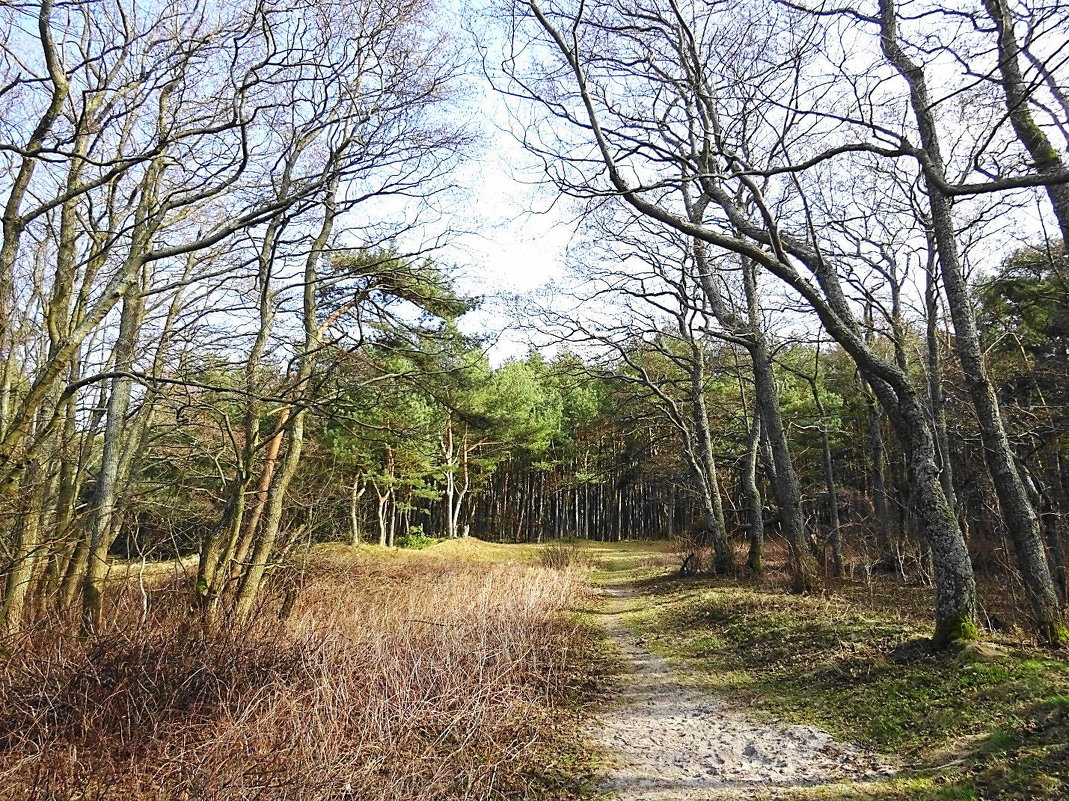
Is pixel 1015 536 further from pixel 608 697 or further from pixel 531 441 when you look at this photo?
pixel 531 441

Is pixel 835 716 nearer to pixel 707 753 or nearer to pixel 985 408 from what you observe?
pixel 707 753

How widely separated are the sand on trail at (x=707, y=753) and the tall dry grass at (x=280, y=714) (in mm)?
503

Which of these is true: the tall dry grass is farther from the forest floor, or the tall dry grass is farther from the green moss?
the green moss

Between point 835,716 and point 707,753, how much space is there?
118 cm

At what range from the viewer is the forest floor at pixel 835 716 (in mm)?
3354

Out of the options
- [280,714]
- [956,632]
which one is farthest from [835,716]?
[280,714]

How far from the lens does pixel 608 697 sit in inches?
230

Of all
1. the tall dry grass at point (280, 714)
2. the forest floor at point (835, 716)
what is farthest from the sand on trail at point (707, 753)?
the tall dry grass at point (280, 714)

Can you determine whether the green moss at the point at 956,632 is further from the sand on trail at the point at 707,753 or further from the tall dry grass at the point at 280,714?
the tall dry grass at the point at 280,714

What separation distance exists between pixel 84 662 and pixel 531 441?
28.5 m

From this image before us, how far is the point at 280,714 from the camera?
3947 millimetres

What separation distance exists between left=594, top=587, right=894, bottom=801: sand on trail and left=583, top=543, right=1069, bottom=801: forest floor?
1 centimetres

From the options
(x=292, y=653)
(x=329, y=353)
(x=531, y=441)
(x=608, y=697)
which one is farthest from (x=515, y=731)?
(x=531, y=441)

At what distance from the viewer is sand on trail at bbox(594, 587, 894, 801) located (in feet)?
11.8
